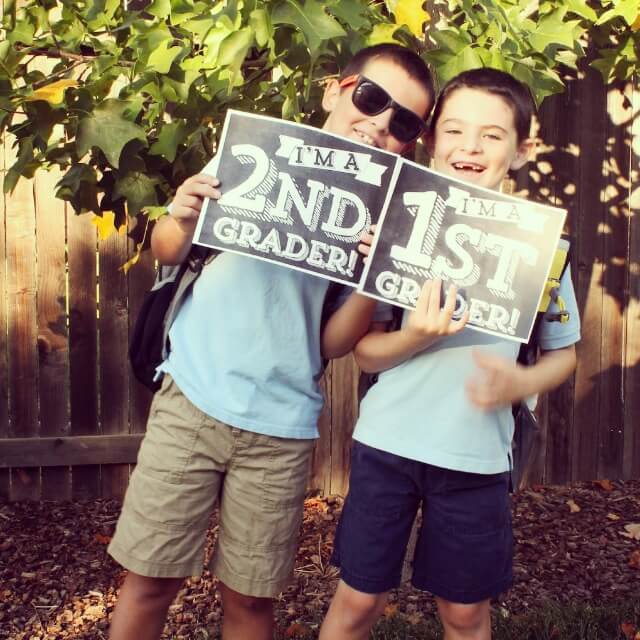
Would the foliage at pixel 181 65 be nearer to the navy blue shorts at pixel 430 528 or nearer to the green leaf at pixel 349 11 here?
the green leaf at pixel 349 11

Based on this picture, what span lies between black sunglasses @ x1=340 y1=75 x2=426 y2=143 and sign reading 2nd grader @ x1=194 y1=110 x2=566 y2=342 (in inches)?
7.4

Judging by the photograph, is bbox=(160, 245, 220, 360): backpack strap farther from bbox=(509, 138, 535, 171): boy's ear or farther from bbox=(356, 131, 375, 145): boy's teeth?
bbox=(509, 138, 535, 171): boy's ear

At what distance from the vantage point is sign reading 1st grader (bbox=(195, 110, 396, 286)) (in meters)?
1.67

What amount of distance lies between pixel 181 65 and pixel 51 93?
310 millimetres

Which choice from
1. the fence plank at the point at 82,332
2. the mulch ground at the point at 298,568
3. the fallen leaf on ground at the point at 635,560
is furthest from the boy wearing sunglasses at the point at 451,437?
the fence plank at the point at 82,332

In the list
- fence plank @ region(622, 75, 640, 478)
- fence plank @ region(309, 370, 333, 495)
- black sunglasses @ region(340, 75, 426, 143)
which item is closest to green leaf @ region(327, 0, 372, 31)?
black sunglasses @ region(340, 75, 426, 143)

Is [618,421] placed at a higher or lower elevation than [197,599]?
higher

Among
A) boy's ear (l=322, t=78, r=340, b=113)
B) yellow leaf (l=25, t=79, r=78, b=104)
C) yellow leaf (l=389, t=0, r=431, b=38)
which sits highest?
yellow leaf (l=389, t=0, r=431, b=38)

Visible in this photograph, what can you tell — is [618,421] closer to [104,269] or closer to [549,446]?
Answer: [549,446]

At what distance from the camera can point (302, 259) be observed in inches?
66.4

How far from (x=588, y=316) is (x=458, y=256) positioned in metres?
2.71

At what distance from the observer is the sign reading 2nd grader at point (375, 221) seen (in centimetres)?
166

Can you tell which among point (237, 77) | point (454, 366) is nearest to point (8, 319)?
point (237, 77)

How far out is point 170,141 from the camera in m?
2.08
